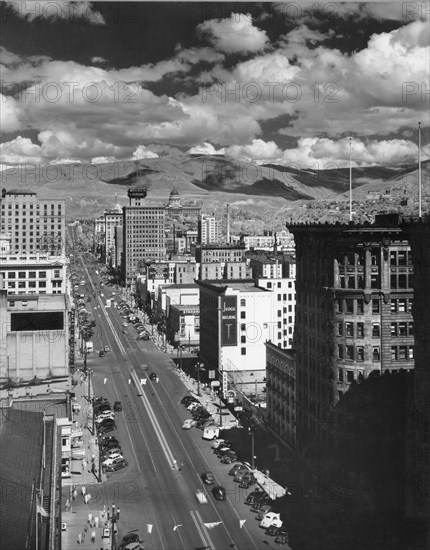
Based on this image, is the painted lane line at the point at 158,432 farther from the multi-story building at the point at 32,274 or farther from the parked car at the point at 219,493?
the multi-story building at the point at 32,274

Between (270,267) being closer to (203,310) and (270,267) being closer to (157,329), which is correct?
(157,329)

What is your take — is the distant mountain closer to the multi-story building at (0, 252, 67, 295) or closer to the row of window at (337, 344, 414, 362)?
the row of window at (337, 344, 414, 362)

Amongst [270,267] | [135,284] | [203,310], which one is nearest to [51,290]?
[203,310]

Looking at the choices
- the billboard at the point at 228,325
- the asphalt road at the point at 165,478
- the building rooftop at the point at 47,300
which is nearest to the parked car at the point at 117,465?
the asphalt road at the point at 165,478

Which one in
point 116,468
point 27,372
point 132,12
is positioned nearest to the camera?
point 132,12

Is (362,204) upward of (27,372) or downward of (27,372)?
upward

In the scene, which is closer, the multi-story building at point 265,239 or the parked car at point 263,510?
the parked car at point 263,510
